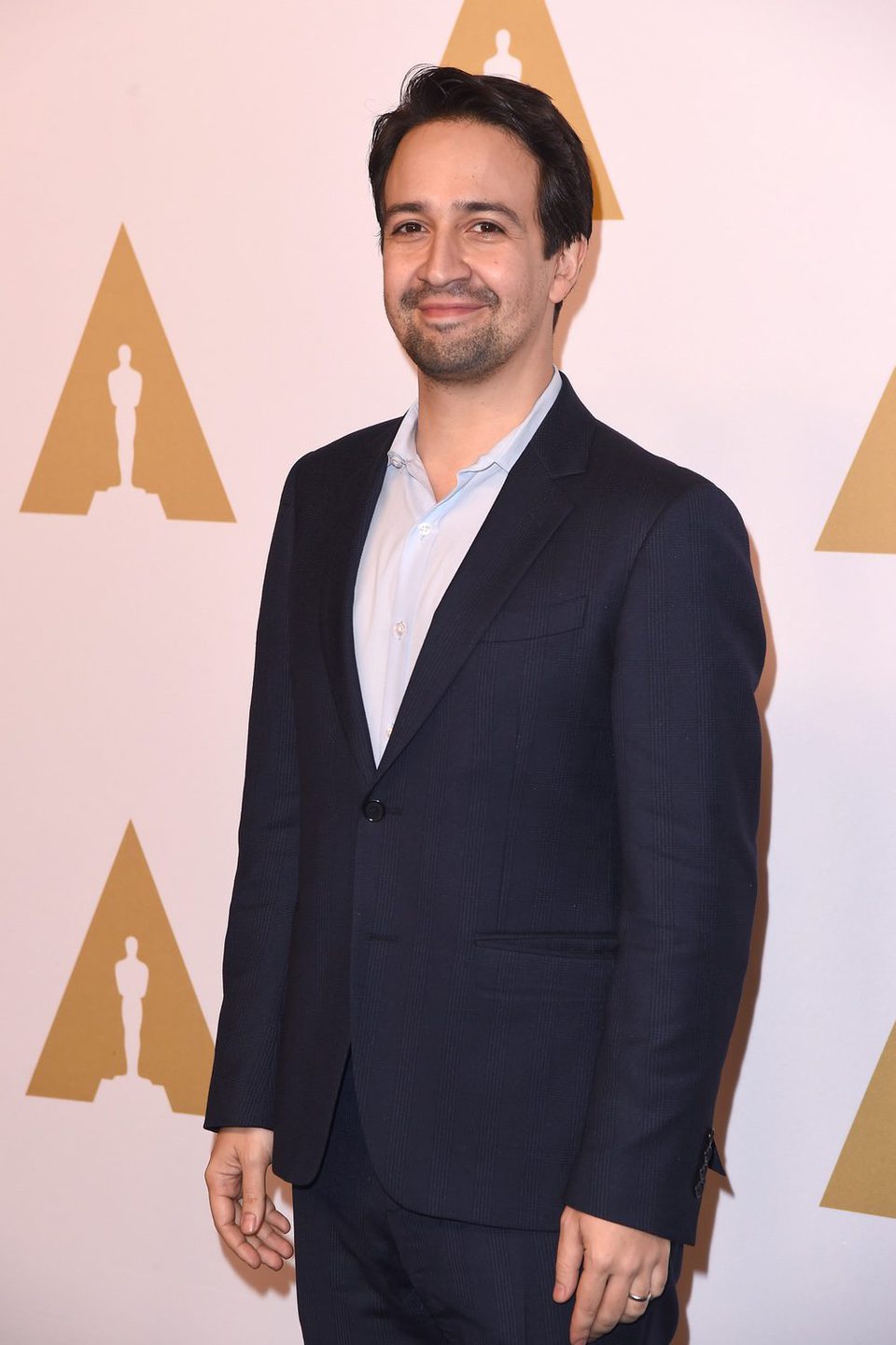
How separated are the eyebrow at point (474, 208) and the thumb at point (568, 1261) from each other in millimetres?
954

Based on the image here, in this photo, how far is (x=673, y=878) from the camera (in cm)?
120

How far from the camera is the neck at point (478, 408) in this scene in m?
1.42

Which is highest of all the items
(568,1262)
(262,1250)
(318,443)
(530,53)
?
(530,53)

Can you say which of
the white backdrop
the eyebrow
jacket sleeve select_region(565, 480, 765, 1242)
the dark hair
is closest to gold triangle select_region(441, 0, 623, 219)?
the white backdrop

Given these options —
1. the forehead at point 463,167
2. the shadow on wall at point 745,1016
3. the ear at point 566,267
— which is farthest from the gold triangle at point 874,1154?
the forehead at point 463,167

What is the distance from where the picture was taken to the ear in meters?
1.50

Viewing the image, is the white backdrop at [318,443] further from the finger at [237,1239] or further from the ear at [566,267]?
the finger at [237,1239]

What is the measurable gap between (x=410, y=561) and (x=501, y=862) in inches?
12.4

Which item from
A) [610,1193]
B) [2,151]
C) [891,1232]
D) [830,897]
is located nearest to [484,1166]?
[610,1193]

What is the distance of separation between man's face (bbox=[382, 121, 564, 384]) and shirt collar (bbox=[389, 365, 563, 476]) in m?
0.05

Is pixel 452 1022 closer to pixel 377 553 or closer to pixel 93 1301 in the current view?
pixel 377 553

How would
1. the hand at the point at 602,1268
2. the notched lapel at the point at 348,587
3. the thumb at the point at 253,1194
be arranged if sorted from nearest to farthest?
the hand at the point at 602,1268 → the notched lapel at the point at 348,587 → the thumb at the point at 253,1194

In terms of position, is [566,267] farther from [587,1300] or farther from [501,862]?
[587,1300]

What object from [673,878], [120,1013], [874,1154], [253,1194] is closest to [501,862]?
[673,878]
